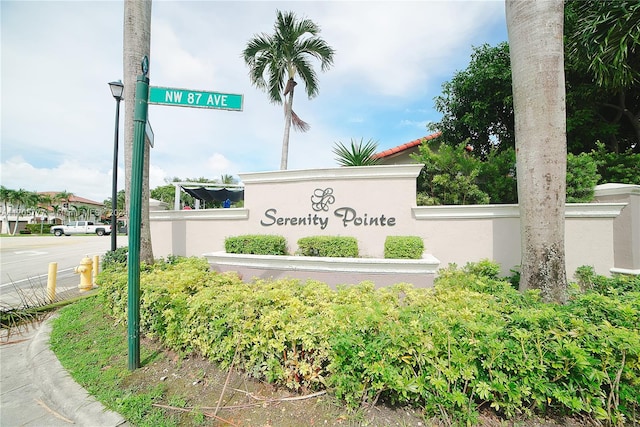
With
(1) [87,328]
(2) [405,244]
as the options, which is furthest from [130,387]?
(2) [405,244]

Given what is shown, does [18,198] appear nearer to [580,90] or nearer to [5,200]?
[5,200]

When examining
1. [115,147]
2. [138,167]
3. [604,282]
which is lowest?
[604,282]

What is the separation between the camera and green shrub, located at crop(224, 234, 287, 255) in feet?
19.7

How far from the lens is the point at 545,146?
3.74 m

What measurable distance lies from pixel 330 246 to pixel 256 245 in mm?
1728

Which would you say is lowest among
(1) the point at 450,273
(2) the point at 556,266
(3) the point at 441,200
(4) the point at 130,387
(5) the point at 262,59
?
(4) the point at 130,387

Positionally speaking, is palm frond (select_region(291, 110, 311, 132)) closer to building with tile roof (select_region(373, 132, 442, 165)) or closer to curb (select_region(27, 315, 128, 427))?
building with tile roof (select_region(373, 132, 442, 165))

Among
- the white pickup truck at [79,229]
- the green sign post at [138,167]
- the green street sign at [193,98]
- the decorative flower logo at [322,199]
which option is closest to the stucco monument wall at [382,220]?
the decorative flower logo at [322,199]

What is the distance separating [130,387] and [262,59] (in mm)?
12292

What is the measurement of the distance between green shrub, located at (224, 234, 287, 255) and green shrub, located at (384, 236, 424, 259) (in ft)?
8.09

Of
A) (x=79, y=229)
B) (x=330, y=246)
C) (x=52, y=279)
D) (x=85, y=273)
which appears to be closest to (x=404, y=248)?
(x=330, y=246)

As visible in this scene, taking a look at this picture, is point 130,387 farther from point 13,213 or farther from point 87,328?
point 13,213

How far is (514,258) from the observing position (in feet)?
17.9

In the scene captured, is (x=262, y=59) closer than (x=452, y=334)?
No
